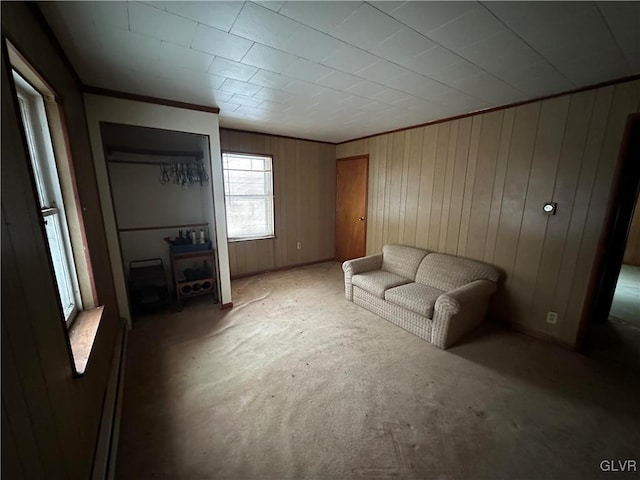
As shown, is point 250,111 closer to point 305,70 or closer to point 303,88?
point 303,88

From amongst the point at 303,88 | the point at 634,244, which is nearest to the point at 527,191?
the point at 303,88

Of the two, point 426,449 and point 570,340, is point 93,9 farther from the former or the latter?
point 570,340

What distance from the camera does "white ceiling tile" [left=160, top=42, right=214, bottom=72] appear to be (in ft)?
5.28

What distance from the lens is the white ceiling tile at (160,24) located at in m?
1.28

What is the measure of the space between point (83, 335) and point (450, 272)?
3.27 m

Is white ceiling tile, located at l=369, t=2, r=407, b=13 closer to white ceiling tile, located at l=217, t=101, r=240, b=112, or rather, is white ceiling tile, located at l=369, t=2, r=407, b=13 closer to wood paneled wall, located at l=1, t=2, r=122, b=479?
wood paneled wall, located at l=1, t=2, r=122, b=479

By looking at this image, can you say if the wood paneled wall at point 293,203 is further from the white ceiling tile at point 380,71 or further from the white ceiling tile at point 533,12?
the white ceiling tile at point 533,12

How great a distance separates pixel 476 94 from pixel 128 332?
411 centimetres

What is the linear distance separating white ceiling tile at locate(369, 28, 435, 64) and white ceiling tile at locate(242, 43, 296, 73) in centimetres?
58

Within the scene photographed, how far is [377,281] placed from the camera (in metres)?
3.14

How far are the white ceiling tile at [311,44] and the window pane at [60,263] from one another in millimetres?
1778

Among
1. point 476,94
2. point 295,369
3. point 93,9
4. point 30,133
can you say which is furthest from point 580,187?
point 30,133

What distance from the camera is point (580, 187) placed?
2.25m

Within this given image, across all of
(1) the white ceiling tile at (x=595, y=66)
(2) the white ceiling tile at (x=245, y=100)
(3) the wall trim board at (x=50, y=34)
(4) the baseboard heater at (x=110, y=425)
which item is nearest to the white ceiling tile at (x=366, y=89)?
(2) the white ceiling tile at (x=245, y=100)
